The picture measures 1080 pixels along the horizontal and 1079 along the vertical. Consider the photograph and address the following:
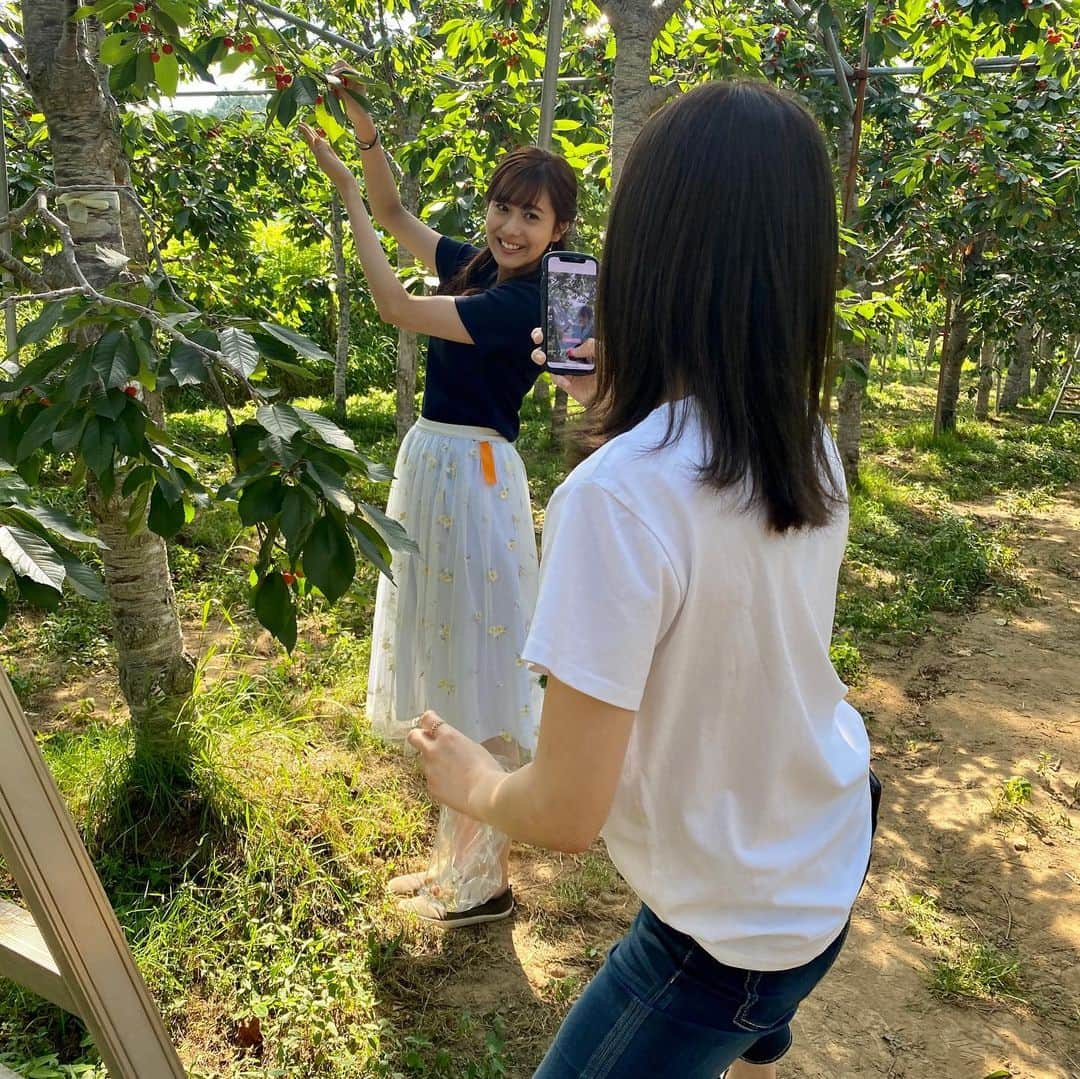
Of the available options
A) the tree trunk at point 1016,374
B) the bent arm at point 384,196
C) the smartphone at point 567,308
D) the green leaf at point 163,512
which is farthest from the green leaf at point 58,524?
the tree trunk at point 1016,374

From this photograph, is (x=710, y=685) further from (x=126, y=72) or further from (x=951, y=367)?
(x=951, y=367)

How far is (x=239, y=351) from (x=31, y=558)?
1.25ft

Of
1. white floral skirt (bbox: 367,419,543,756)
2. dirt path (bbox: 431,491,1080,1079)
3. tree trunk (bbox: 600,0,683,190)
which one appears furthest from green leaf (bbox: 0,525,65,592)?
tree trunk (bbox: 600,0,683,190)

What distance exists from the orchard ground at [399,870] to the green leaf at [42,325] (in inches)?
55.5

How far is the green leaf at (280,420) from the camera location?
1292 mm

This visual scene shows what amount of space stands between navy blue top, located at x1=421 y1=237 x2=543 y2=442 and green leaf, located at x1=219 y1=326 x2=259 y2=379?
2.22 feet

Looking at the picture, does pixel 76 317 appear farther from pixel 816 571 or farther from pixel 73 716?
pixel 73 716

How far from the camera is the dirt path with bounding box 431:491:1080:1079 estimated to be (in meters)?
2.08

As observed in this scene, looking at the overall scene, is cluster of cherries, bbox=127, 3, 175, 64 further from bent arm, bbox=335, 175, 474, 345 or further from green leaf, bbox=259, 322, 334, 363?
green leaf, bbox=259, 322, 334, 363

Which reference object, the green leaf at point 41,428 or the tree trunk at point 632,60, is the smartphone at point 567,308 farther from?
the tree trunk at point 632,60

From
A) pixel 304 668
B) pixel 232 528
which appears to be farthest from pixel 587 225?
pixel 304 668

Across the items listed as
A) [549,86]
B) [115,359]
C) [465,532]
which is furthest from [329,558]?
[549,86]

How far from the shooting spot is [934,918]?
8.29 feet

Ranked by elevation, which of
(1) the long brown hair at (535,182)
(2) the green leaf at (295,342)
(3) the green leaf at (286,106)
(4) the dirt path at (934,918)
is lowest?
(4) the dirt path at (934,918)
